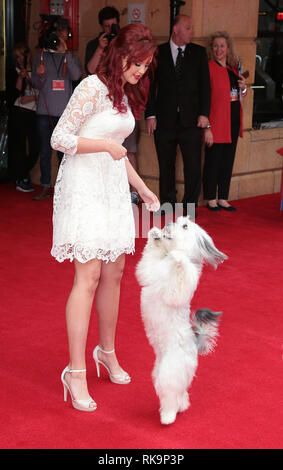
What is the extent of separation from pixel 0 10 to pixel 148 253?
5.59 m

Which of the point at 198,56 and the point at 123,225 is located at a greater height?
the point at 198,56

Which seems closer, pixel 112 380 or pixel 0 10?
pixel 112 380

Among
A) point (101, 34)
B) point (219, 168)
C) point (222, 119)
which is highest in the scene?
point (101, 34)

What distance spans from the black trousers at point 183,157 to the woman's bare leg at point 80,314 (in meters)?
3.66

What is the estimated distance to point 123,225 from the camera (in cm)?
278

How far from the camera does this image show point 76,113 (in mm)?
2582

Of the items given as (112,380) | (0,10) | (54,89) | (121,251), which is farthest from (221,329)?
(0,10)

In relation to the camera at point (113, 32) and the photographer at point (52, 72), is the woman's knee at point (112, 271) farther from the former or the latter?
the photographer at point (52, 72)

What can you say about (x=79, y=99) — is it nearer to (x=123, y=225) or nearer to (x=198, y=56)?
(x=123, y=225)

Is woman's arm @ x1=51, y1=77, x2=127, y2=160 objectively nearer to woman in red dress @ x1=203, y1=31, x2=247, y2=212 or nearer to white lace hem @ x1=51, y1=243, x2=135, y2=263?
white lace hem @ x1=51, y1=243, x2=135, y2=263

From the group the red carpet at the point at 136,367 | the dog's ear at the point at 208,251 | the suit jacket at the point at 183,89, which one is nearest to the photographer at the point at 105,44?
the suit jacket at the point at 183,89

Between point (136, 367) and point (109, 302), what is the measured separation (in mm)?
418

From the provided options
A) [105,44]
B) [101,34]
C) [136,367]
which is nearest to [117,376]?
[136,367]

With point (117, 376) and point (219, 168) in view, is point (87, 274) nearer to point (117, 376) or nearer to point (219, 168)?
point (117, 376)
